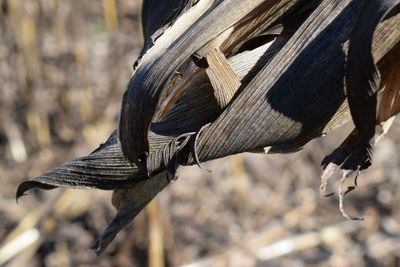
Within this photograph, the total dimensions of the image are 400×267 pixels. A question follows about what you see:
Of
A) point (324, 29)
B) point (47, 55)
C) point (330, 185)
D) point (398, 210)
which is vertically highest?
point (324, 29)

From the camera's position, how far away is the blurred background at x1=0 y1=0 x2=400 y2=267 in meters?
2.58

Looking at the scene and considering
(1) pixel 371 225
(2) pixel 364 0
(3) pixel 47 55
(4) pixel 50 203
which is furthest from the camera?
(3) pixel 47 55

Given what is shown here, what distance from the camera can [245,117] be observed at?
0.59 metres

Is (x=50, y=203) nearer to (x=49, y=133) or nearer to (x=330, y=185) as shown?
(x=49, y=133)

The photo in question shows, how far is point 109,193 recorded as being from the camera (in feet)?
9.09

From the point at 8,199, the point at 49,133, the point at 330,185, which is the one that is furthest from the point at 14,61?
the point at 330,185

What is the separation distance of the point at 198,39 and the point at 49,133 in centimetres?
260

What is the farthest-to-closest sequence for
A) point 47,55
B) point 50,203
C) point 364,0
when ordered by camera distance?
point 47,55
point 50,203
point 364,0

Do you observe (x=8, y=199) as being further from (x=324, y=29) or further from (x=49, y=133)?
(x=324, y=29)

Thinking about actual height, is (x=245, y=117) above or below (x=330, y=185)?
above

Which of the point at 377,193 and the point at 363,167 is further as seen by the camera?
the point at 377,193

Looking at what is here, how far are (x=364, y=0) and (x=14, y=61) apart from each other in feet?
8.39

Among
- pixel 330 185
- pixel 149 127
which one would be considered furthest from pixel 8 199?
pixel 149 127

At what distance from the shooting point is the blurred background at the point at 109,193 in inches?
102
